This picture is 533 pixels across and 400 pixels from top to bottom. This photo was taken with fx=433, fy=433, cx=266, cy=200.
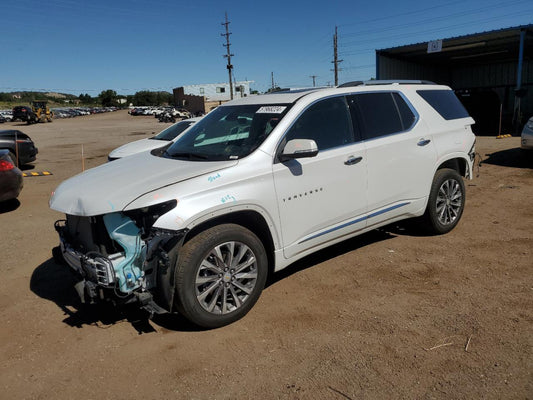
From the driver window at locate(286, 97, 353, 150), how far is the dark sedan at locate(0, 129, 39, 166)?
10753 millimetres

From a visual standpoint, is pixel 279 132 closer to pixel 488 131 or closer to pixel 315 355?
pixel 315 355

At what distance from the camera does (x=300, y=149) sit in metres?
3.56

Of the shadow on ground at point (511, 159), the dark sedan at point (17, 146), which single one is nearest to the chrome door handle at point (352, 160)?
the shadow on ground at point (511, 159)

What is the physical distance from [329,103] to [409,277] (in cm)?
187

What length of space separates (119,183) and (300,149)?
1.48 metres

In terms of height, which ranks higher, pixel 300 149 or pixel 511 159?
pixel 300 149

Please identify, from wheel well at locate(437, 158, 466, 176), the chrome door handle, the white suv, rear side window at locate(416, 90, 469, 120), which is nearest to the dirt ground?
the white suv

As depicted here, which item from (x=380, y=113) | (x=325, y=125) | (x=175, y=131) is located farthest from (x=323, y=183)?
(x=175, y=131)

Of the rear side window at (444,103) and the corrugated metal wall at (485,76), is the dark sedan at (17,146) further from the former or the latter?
the corrugated metal wall at (485,76)

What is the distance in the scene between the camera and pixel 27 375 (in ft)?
9.90

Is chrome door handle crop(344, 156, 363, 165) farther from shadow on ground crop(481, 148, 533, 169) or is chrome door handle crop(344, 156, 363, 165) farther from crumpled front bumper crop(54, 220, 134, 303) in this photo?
shadow on ground crop(481, 148, 533, 169)

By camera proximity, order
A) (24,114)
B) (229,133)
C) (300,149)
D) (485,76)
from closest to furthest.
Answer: (300,149), (229,133), (485,76), (24,114)

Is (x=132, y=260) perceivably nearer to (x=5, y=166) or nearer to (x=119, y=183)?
(x=119, y=183)

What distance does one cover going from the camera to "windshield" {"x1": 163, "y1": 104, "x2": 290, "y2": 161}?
3.82m
